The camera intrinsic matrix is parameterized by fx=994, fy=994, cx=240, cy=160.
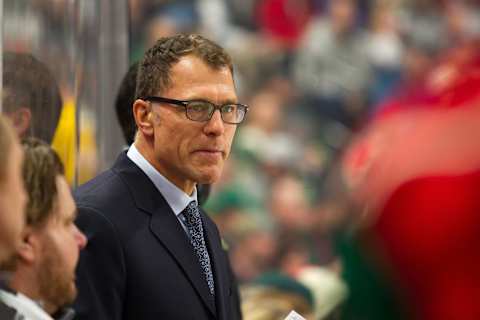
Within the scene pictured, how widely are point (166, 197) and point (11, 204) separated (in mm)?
930

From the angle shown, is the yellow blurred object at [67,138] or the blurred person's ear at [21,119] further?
the yellow blurred object at [67,138]

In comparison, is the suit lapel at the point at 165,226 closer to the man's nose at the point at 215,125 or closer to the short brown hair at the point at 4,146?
the man's nose at the point at 215,125

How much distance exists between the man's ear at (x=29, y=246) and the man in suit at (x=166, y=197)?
1.21ft

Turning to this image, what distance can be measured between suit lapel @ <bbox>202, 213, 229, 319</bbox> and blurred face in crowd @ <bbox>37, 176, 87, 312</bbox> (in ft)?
1.85

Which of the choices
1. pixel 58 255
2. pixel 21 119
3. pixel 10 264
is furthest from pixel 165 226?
pixel 10 264

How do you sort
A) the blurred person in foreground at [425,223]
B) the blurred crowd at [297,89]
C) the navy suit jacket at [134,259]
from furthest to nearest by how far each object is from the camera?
the blurred crowd at [297,89] < the navy suit jacket at [134,259] < the blurred person in foreground at [425,223]

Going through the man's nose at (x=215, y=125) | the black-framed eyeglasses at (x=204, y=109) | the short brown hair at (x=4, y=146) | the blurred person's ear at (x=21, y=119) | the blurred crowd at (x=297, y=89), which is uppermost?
the short brown hair at (x=4, y=146)

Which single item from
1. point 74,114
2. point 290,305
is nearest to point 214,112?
point 74,114

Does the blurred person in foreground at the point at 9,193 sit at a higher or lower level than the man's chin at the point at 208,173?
higher

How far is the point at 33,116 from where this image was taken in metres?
2.41

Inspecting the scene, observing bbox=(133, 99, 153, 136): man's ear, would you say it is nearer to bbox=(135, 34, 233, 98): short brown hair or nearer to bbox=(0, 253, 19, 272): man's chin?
bbox=(135, 34, 233, 98): short brown hair

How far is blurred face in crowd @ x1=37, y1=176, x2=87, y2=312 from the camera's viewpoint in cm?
176

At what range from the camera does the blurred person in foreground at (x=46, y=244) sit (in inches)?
67.9

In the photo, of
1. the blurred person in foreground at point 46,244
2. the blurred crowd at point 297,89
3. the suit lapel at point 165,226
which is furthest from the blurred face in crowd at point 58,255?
the blurred crowd at point 297,89
